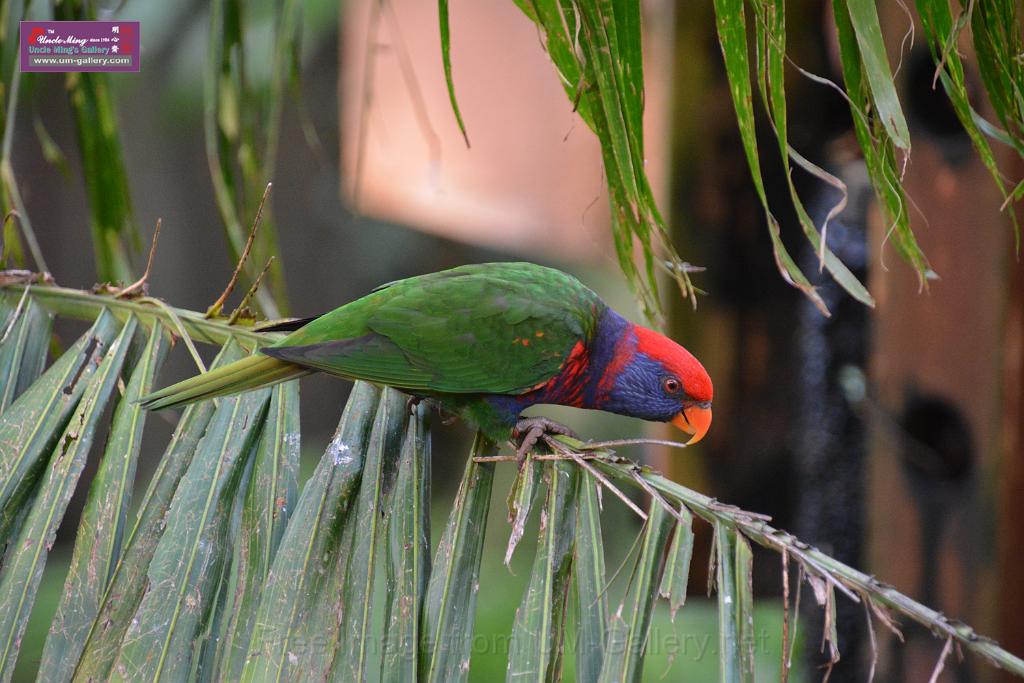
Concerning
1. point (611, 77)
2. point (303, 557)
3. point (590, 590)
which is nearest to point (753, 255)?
point (611, 77)

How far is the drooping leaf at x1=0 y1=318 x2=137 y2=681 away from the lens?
934 mm

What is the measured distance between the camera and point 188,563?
944 mm

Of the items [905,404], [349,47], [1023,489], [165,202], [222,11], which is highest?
[349,47]

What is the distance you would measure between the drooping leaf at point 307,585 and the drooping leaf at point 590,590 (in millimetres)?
273

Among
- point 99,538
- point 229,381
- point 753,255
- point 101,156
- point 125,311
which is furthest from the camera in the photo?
point 753,255

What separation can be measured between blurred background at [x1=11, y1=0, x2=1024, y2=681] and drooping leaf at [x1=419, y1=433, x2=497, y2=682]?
303 millimetres

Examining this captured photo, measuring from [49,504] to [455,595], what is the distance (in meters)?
0.52

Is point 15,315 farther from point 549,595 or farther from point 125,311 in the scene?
point 549,595

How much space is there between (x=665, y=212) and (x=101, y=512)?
1.54m

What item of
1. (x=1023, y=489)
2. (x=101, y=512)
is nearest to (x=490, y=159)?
(x=1023, y=489)

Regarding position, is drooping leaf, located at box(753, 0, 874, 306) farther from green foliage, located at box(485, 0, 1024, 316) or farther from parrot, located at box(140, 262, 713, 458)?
parrot, located at box(140, 262, 713, 458)

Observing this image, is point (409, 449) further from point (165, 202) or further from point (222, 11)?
point (165, 202)

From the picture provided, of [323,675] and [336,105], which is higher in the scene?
[336,105]

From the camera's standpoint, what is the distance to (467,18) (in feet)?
10.1
